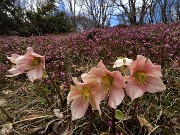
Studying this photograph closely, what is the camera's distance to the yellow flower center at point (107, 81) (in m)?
1.66

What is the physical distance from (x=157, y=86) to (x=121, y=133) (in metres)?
0.45

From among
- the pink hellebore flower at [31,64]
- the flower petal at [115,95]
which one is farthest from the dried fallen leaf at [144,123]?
the pink hellebore flower at [31,64]

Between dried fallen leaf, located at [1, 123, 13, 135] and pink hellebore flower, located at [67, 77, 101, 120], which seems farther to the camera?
dried fallen leaf, located at [1, 123, 13, 135]

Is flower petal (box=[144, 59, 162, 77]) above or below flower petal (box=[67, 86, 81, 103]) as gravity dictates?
above

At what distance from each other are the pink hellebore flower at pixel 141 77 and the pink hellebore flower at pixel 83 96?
0.17 metres

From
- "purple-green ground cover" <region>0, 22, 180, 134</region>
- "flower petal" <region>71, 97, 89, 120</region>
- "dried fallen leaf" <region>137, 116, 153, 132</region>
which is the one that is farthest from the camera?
"purple-green ground cover" <region>0, 22, 180, 134</region>

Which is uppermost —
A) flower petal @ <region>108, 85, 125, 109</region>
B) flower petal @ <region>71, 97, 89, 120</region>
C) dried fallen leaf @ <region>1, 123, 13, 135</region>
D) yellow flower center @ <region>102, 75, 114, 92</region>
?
yellow flower center @ <region>102, 75, 114, 92</region>

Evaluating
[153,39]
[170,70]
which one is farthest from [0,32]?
[170,70]

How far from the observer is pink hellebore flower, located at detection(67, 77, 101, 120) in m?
1.65

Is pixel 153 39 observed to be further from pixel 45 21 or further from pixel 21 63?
pixel 45 21

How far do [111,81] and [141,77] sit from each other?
6.6 inches

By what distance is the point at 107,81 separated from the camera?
1658 millimetres

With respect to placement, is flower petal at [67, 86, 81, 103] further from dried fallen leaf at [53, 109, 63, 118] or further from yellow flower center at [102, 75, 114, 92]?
dried fallen leaf at [53, 109, 63, 118]

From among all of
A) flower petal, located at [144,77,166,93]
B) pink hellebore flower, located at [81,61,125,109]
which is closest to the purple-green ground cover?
flower petal, located at [144,77,166,93]
